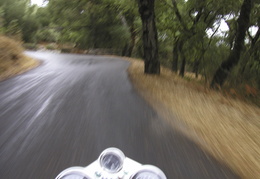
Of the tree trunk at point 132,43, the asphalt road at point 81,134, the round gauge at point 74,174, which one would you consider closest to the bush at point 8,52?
the asphalt road at point 81,134

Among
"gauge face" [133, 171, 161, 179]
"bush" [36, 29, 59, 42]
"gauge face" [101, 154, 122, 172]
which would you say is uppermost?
"gauge face" [133, 171, 161, 179]

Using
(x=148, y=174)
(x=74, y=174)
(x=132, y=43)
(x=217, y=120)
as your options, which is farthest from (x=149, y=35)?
(x=132, y=43)

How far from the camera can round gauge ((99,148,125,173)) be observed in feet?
8.59

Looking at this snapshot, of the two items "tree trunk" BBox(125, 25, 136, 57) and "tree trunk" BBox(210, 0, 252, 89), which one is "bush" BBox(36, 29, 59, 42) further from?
"tree trunk" BBox(210, 0, 252, 89)

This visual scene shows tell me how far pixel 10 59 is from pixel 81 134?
7158 mm

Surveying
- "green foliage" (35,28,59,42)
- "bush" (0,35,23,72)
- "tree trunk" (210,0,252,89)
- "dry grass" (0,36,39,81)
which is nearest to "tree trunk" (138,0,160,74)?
"tree trunk" (210,0,252,89)

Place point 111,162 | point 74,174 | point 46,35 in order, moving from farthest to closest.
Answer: point 46,35, point 111,162, point 74,174

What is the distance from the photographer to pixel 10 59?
954cm

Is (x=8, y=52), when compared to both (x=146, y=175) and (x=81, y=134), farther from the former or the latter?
(x=146, y=175)

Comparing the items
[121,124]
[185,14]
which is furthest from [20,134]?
[185,14]

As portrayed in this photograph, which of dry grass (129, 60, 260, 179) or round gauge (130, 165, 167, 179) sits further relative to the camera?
dry grass (129, 60, 260, 179)

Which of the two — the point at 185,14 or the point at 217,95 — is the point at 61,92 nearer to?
the point at 217,95

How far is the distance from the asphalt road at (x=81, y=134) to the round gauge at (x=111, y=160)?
0.82m

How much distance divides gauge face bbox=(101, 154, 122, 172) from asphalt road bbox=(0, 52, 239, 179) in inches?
32.4
